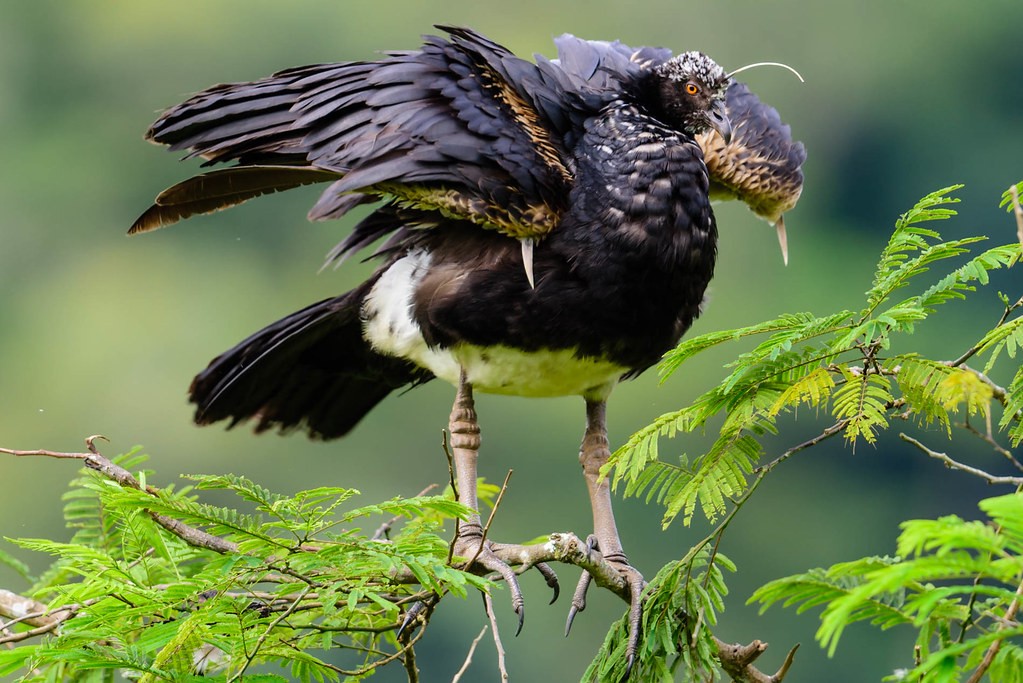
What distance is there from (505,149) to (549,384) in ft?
1.72

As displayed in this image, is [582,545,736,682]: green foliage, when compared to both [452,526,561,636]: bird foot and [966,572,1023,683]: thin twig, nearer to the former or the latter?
[452,526,561,636]: bird foot

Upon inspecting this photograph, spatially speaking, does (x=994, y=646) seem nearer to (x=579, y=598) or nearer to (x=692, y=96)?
(x=579, y=598)

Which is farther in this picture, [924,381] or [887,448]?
[887,448]

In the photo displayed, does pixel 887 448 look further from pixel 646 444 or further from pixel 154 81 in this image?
pixel 646 444

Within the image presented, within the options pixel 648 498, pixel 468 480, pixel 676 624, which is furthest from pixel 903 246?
pixel 468 480

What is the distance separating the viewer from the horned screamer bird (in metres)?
2.48

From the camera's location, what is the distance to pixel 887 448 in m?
12.5

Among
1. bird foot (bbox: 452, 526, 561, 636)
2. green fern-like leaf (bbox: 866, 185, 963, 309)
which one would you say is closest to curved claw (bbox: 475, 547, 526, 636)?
bird foot (bbox: 452, 526, 561, 636)

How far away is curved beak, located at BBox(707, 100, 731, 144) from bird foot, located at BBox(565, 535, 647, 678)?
2.63 ft

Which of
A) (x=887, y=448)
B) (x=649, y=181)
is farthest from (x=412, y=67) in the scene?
(x=887, y=448)

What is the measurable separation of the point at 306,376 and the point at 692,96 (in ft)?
3.61

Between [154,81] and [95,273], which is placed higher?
[154,81]

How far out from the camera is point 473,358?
2.77 metres

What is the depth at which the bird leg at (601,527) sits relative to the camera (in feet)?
7.70
